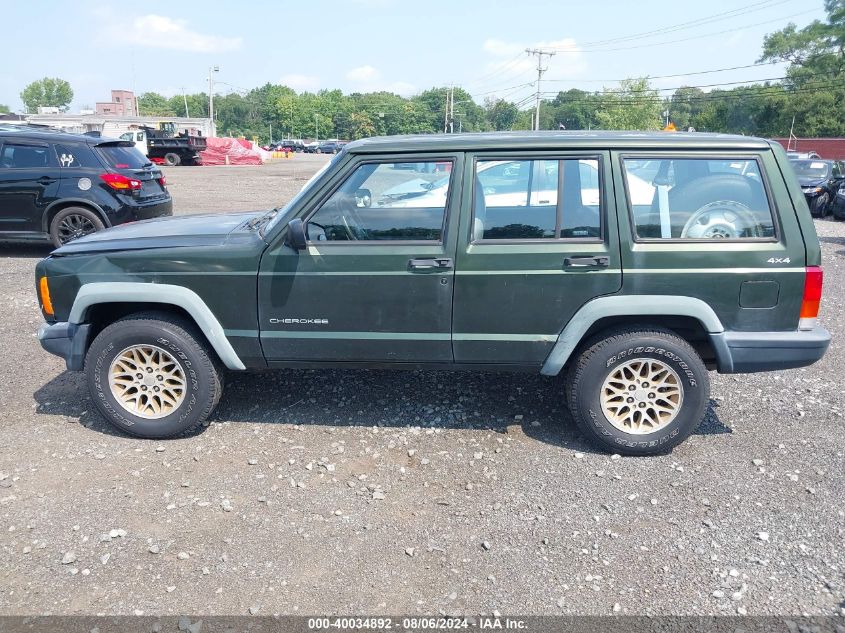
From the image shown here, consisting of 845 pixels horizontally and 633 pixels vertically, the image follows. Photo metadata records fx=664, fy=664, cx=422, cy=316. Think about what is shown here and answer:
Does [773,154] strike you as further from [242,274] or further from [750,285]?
[242,274]

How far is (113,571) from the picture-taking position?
3.07 m

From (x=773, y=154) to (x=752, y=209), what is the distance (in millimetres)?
361

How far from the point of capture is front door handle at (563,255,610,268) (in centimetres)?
391

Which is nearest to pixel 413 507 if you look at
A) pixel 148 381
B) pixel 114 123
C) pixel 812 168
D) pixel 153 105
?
pixel 148 381

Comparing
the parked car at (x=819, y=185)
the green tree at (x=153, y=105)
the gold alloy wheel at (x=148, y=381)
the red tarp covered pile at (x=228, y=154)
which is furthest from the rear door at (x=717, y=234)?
the green tree at (x=153, y=105)

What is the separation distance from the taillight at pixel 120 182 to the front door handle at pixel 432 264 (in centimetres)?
727

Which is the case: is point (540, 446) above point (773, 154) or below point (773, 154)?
below

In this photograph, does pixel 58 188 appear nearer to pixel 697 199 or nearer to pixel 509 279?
pixel 509 279

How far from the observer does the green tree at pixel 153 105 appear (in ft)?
462

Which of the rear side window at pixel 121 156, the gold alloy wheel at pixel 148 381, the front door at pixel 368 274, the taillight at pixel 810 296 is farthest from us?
the rear side window at pixel 121 156

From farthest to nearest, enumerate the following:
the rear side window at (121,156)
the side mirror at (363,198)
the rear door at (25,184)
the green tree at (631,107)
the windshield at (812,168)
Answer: the green tree at (631,107)
the windshield at (812,168)
the rear side window at (121,156)
the rear door at (25,184)
the side mirror at (363,198)

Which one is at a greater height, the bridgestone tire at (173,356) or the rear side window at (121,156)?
the rear side window at (121,156)

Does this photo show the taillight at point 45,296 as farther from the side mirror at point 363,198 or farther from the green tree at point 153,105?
the green tree at point 153,105

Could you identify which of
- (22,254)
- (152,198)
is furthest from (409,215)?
(22,254)
